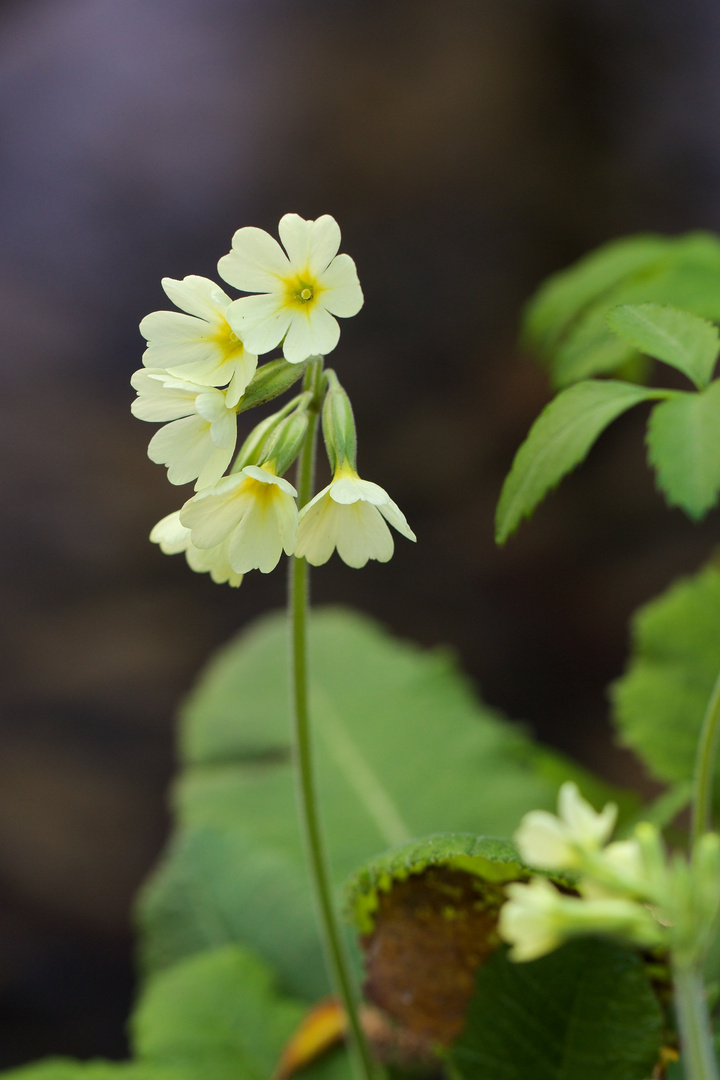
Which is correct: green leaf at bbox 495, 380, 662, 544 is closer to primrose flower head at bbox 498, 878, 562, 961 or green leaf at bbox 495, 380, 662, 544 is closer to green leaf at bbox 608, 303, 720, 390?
green leaf at bbox 608, 303, 720, 390

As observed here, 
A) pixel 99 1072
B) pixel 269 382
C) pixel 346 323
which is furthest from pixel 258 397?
pixel 346 323

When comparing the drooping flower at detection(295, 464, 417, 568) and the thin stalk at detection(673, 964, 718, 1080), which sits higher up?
the drooping flower at detection(295, 464, 417, 568)

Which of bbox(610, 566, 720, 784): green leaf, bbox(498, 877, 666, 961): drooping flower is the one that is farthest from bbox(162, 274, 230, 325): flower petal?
bbox(610, 566, 720, 784): green leaf

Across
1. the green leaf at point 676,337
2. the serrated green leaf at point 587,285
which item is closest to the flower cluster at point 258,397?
the green leaf at point 676,337

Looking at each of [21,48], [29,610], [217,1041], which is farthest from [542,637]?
[21,48]

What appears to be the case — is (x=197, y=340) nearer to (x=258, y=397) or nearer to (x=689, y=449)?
(x=258, y=397)

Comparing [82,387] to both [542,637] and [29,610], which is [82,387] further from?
[542,637]
